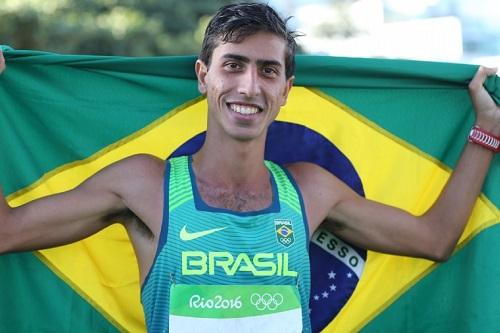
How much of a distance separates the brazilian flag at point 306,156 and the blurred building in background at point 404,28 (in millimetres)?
9482

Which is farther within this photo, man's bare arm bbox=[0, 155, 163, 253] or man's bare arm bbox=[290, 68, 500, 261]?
man's bare arm bbox=[290, 68, 500, 261]

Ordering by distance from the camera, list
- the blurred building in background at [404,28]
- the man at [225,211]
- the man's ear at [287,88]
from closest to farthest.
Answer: the man at [225,211], the man's ear at [287,88], the blurred building in background at [404,28]

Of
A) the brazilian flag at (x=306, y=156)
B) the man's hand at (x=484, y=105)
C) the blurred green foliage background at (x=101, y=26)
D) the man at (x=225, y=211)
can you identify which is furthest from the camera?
the blurred green foliage background at (x=101, y=26)

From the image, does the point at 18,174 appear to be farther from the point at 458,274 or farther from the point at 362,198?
the point at 458,274

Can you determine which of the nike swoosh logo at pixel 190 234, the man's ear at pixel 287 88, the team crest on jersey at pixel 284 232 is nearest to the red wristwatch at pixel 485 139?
the man's ear at pixel 287 88

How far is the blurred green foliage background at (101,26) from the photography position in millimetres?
9586

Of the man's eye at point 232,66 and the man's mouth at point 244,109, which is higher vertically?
the man's eye at point 232,66

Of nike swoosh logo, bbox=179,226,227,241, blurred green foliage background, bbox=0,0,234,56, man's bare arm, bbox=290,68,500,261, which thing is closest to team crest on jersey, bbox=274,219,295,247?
man's bare arm, bbox=290,68,500,261

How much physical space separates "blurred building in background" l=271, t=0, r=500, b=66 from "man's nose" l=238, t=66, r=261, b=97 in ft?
33.1

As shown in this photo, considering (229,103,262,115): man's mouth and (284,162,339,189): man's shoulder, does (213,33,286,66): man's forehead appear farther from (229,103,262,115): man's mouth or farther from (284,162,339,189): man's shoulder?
(284,162,339,189): man's shoulder

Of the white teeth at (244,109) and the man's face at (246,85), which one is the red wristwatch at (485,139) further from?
the white teeth at (244,109)

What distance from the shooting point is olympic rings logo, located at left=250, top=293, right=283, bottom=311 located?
3.21 metres

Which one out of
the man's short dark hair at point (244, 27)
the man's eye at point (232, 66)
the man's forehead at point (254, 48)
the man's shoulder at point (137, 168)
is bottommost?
the man's shoulder at point (137, 168)

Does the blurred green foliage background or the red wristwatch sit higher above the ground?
the red wristwatch
